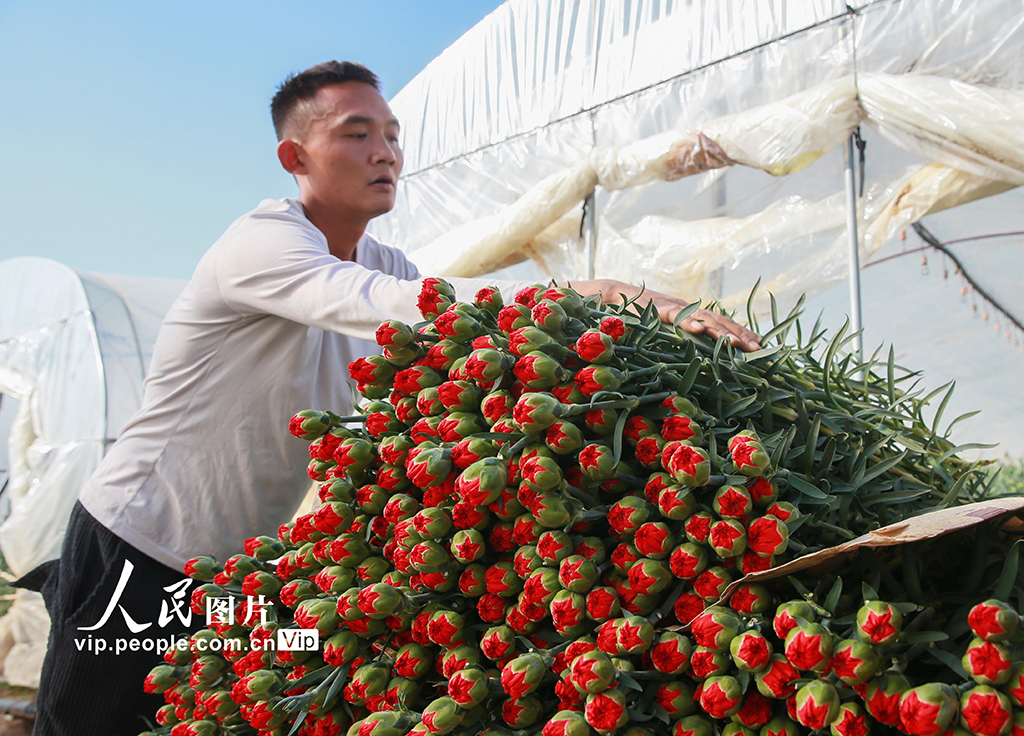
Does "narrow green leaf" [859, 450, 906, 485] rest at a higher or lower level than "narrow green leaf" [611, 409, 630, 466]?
lower

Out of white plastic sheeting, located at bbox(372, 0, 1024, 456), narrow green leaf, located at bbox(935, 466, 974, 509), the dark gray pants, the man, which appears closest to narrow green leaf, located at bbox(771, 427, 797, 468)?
narrow green leaf, located at bbox(935, 466, 974, 509)

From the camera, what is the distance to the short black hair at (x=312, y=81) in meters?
1.36

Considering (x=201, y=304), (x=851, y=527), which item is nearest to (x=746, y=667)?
(x=851, y=527)

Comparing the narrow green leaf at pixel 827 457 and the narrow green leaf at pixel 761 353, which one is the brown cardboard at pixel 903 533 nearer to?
the narrow green leaf at pixel 827 457

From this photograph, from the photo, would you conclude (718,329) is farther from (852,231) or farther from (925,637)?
(852,231)

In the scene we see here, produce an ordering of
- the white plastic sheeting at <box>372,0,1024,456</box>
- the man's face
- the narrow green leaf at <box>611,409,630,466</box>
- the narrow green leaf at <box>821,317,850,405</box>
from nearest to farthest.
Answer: the narrow green leaf at <box>611,409,630,466</box>
the narrow green leaf at <box>821,317,850,405</box>
the man's face
the white plastic sheeting at <box>372,0,1024,456</box>

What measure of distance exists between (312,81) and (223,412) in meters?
0.65

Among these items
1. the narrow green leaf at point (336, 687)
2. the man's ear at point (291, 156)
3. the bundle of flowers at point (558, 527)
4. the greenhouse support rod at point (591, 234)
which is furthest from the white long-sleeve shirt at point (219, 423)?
the greenhouse support rod at point (591, 234)

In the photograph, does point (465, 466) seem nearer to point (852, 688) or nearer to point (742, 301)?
point (852, 688)

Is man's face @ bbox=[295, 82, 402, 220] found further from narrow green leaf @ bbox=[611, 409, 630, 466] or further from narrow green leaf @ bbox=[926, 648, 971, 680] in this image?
narrow green leaf @ bbox=[926, 648, 971, 680]

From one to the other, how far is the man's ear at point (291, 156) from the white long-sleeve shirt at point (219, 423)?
0.53 feet

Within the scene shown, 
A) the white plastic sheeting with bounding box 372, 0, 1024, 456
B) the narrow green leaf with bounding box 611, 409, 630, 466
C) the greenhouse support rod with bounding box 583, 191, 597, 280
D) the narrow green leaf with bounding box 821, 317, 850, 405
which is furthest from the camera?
the greenhouse support rod with bounding box 583, 191, 597, 280

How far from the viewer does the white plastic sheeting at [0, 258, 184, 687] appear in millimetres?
5086

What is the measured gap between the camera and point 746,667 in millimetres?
371
